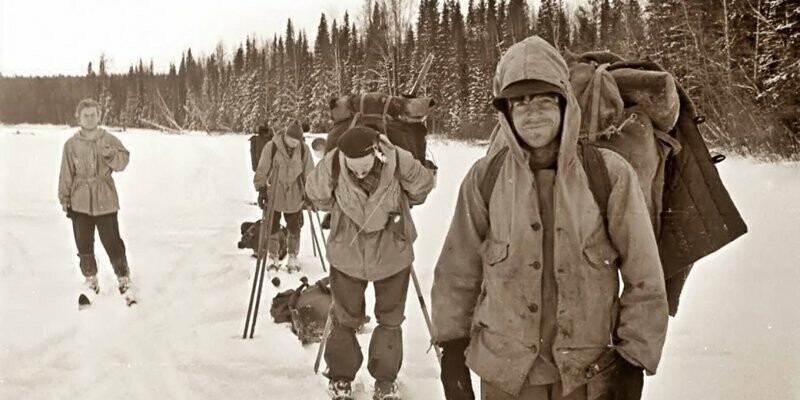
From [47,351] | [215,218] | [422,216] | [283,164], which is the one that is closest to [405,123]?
[47,351]

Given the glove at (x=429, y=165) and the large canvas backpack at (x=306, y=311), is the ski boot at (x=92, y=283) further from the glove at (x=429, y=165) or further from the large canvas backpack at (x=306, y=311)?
the glove at (x=429, y=165)

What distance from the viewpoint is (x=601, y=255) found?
5.88ft

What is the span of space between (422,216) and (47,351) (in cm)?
519

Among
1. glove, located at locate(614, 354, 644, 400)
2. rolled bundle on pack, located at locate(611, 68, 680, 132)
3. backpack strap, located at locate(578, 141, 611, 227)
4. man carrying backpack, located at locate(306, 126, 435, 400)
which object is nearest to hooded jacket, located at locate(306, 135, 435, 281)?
man carrying backpack, located at locate(306, 126, 435, 400)

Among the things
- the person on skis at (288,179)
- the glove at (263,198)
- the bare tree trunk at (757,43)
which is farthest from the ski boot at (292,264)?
the bare tree trunk at (757,43)

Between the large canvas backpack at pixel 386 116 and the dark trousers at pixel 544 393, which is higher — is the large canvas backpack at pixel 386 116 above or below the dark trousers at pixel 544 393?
above

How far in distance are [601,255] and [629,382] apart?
0.38 m

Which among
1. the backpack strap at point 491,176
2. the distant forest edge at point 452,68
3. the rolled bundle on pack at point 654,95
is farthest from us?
the distant forest edge at point 452,68

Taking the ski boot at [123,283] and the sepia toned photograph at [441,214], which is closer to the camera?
the sepia toned photograph at [441,214]

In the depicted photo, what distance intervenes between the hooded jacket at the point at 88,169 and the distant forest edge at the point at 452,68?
1.18 ft

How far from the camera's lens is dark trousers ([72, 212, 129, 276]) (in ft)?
18.2

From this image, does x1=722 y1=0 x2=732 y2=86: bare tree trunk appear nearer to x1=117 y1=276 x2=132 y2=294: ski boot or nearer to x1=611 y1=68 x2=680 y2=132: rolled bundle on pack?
x1=611 y1=68 x2=680 y2=132: rolled bundle on pack

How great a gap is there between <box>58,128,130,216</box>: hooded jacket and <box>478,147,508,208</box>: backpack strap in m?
4.51

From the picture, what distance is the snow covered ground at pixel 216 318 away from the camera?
11.3 feet
